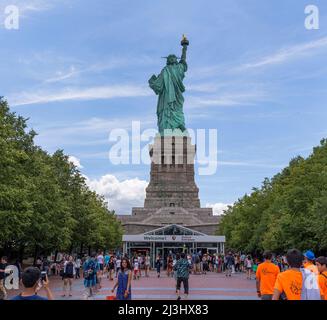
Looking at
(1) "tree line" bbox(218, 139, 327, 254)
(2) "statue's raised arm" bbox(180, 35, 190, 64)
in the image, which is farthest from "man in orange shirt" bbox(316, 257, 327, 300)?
(2) "statue's raised arm" bbox(180, 35, 190, 64)

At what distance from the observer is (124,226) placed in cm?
9538

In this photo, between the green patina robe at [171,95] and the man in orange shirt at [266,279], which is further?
the green patina robe at [171,95]

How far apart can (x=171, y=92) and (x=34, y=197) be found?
233 ft

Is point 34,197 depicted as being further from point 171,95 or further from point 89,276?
point 171,95

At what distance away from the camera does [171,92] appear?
103 m

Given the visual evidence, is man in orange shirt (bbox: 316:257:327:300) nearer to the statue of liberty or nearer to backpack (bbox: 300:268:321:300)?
backpack (bbox: 300:268:321:300)

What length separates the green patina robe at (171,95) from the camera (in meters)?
103

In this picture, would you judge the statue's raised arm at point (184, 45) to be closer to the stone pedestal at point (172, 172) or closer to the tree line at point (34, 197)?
the stone pedestal at point (172, 172)

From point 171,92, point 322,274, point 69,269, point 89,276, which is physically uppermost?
point 171,92

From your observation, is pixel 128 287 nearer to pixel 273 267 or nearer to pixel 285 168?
pixel 273 267

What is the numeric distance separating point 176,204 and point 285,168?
32.6 metres

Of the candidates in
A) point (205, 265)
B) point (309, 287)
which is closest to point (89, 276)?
point (309, 287)

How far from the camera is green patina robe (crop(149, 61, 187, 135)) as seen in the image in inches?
4055

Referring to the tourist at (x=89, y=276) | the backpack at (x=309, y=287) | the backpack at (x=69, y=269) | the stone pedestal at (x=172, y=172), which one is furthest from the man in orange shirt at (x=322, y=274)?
the stone pedestal at (x=172, y=172)
